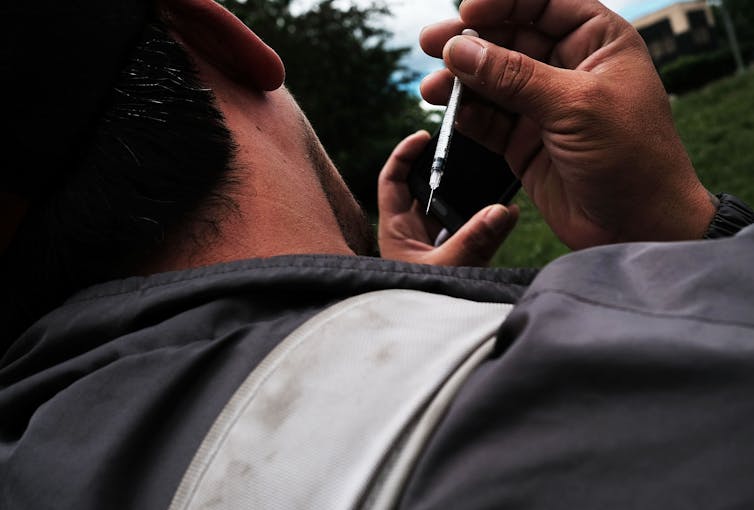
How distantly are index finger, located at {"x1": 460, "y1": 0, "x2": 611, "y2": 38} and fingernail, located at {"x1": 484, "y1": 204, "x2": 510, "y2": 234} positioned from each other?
0.59 m

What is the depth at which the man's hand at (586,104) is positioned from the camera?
1607 millimetres

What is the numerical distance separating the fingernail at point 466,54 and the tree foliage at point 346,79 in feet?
33.0

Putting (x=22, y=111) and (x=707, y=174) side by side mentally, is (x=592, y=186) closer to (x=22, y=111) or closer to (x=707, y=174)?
(x=22, y=111)

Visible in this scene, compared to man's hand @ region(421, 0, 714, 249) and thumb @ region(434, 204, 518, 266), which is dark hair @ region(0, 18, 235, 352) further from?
thumb @ region(434, 204, 518, 266)

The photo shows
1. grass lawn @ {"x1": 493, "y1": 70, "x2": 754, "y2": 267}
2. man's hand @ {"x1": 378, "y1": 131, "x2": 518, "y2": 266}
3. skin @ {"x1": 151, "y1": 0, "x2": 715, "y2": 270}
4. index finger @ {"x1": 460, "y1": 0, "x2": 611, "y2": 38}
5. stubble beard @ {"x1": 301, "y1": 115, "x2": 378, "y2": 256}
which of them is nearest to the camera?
skin @ {"x1": 151, "y1": 0, "x2": 715, "y2": 270}

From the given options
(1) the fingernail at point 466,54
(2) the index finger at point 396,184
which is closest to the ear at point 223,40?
(1) the fingernail at point 466,54

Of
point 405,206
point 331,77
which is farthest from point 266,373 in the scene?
point 331,77

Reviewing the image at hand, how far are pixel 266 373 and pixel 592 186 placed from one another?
3.99 feet

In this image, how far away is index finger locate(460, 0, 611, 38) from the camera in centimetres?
174

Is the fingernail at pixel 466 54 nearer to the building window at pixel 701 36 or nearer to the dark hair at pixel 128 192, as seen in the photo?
the dark hair at pixel 128 192

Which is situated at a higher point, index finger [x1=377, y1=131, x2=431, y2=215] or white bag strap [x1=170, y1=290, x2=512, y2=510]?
white bag strap [x1=170, y1=290, x2=512, y2=510]

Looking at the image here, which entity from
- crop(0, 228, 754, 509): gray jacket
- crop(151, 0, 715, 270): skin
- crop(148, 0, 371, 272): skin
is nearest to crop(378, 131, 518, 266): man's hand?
crop(151, 0, 715, 270): skin

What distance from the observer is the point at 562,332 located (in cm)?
78

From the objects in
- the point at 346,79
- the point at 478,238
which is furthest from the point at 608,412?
the point at 346,79
